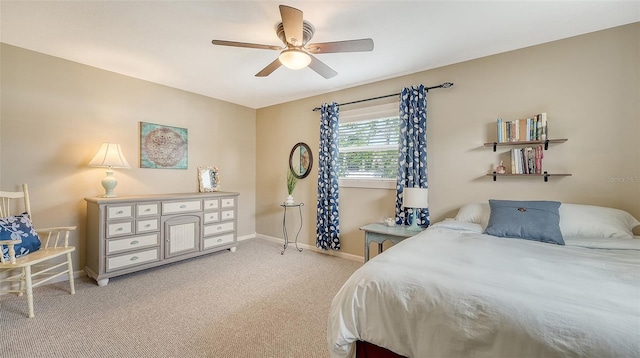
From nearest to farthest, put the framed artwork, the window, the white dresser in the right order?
the white dresser → the window → the framed artwork

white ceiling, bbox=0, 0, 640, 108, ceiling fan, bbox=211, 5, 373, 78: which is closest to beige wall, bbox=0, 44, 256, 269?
white ceiling, bbox=0, 0, 640, 108

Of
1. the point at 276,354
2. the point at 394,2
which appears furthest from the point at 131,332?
the point at 394,2

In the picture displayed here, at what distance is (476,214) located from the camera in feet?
8.37

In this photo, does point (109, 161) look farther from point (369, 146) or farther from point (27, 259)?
point (369, 146)

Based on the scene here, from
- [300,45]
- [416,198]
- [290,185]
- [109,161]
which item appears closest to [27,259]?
[109,161]

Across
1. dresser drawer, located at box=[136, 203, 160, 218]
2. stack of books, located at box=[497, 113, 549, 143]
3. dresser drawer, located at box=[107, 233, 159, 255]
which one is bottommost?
dresser drawer, located at box=[107, 233, 159, 255]

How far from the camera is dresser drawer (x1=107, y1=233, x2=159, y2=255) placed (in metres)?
2.83

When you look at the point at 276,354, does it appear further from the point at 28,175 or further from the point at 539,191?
the point at 28,175

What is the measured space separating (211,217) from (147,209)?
0.85 m

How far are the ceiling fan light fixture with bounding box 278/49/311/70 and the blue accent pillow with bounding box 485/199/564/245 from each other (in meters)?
2.12

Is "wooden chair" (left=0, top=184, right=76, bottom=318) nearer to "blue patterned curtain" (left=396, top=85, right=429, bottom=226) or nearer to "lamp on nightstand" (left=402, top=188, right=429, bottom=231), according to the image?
"lamp on nightstand" (left=402, top=188, right=429, bottom=231)

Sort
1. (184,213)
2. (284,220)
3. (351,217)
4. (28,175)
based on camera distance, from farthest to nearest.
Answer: (284,220)
(351,217)
(184,213)
(28,175)

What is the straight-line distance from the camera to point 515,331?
3.10ft

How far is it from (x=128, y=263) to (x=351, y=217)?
9.31ft
